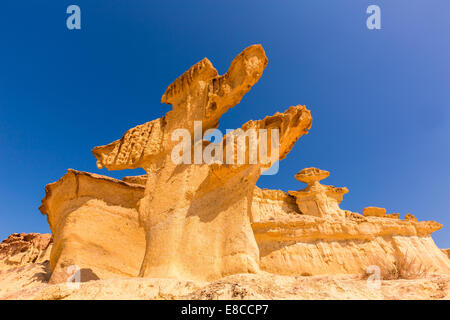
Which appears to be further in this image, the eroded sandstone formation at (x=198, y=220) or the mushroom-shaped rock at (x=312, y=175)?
the mushroom-shaped rock at (x=312, y=175)

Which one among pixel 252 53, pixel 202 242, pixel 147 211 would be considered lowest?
pixel 202 242

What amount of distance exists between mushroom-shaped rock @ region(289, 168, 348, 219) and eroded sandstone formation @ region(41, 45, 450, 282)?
24.6 feet

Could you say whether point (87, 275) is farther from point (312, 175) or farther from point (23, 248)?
point (23, 248)

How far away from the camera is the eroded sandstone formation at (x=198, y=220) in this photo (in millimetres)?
6082

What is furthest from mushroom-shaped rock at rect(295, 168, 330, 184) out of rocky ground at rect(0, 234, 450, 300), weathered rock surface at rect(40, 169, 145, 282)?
rocky ground at rect(0, 234, 450, 300)

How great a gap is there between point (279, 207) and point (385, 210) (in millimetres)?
8142

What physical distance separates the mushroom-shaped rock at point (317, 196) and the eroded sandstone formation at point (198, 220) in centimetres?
751

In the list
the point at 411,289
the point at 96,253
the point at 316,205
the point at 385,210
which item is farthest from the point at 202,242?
the point at 385,210

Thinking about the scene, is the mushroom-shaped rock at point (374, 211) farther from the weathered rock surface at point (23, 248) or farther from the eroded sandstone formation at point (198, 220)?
the weathered rock surface at point (23, 248)

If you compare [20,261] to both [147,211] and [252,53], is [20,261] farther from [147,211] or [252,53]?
[252,53]

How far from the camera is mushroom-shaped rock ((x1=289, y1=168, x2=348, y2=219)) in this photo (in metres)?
19.9

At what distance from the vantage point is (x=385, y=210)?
20.0 metres

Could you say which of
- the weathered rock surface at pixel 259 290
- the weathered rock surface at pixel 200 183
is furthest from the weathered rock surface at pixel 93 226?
the weathered rock surface at pixel 259 290
